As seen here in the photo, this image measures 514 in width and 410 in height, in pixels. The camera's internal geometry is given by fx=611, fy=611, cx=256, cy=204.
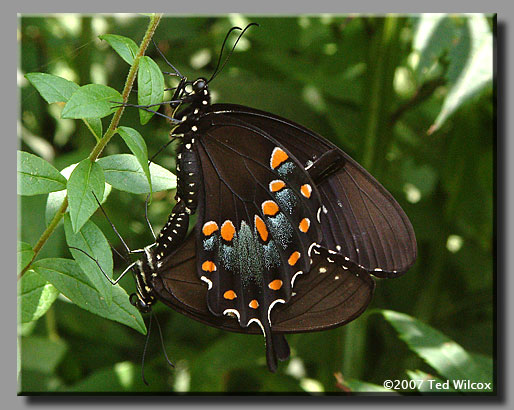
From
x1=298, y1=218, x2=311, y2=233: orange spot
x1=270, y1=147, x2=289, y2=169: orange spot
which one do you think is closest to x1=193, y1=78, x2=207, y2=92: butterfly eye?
x1=270, y1=147, x2=289, y2=169: orange spot

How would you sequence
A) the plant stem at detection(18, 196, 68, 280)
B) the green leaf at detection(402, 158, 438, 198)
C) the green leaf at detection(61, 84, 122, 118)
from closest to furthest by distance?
the green leaf at detection(61, 84, 122, 118), the plant stem at detection(18, 196, 68, 280), the green leaf at detection(402, 158, 438, 198)

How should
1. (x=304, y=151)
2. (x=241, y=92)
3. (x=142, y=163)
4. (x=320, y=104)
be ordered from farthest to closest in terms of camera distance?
(x=320, y=104) < (x=241, y=92) < (x=304, y=151) < (x=142, y=163)

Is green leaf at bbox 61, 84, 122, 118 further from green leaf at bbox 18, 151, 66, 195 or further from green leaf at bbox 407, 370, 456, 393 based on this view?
green leaf at bbox 407, 370, 456, 393

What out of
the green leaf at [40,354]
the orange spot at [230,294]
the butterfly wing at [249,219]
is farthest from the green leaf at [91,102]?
the green leaf at [40,354]

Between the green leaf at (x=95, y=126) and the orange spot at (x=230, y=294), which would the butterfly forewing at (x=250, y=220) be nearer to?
Result: the orange spot at (x=230, y=294)

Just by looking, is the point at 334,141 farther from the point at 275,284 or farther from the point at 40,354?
the point at 40,354

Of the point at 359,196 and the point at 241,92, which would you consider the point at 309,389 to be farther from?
the point at 241,92

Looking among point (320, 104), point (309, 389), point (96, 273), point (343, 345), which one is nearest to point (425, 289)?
point (343, 345)
